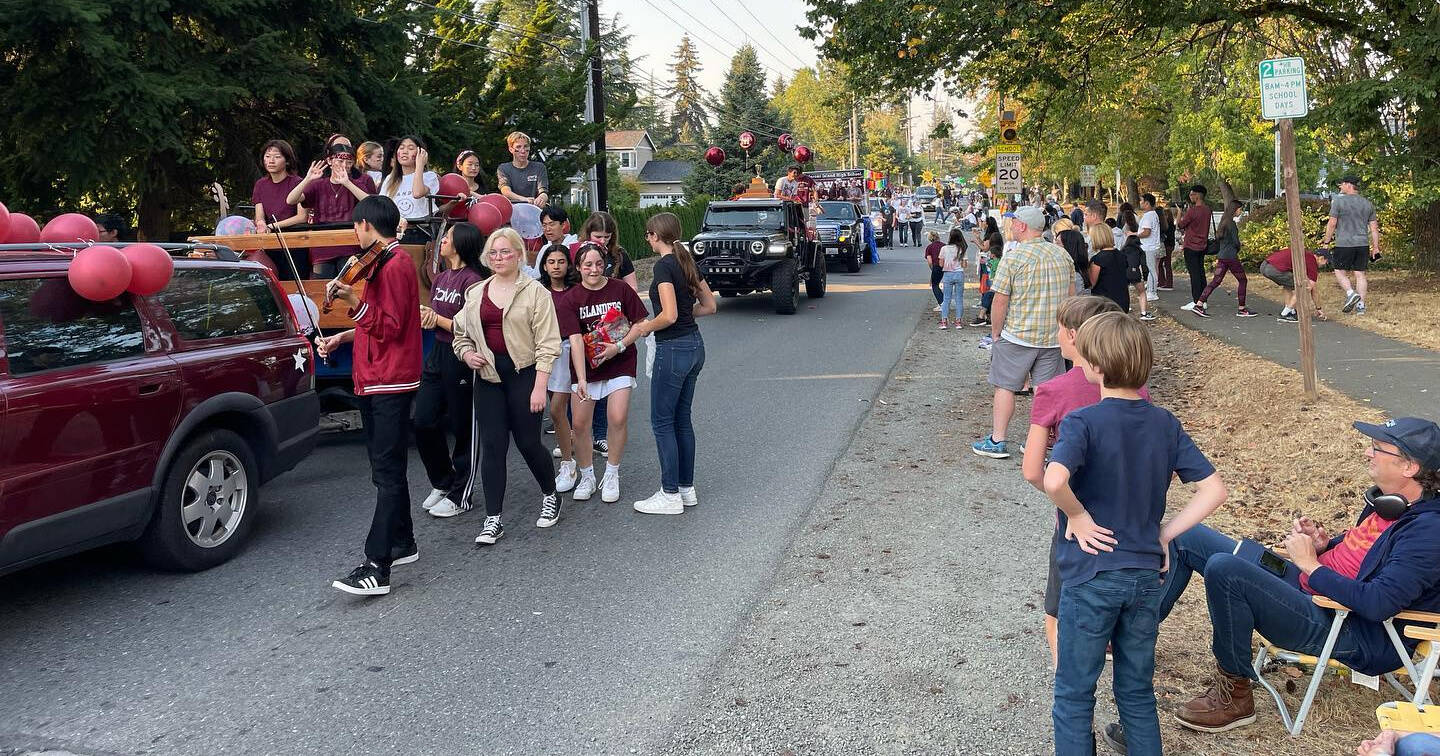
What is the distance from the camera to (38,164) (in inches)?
515

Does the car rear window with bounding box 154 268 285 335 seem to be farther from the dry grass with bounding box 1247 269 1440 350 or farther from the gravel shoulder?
the dry grass with bounding box 1247 269 1440 350

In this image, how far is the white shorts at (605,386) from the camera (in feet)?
22.1

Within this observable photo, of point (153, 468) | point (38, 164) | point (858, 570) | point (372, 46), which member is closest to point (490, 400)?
point (153, 468)

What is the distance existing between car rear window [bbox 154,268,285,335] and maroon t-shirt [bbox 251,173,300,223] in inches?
99.5

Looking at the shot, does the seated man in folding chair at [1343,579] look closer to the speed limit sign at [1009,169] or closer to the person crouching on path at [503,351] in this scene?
the person crouching on path at [503,351]

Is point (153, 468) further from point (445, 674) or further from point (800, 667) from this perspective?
point (800, 667)

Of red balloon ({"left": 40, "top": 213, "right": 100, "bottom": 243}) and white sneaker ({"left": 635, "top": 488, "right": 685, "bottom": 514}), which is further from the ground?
red balloon ({"left": 40, "top": 213, "right": 100, "bottom": 243})

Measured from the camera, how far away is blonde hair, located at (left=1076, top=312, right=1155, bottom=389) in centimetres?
313

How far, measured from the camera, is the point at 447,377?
20.6 ft

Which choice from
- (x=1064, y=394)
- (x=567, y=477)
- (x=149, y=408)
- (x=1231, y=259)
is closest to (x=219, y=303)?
(x=149, y=408)

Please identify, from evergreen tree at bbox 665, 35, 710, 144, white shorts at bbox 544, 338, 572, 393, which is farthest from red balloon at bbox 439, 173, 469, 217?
evergreen tree at bbox 665, 35, 710, 144

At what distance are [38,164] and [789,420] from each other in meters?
10.2

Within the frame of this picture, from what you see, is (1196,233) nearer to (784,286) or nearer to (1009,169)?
(784,286)

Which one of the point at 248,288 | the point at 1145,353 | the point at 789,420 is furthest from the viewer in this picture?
the point at 789,420
